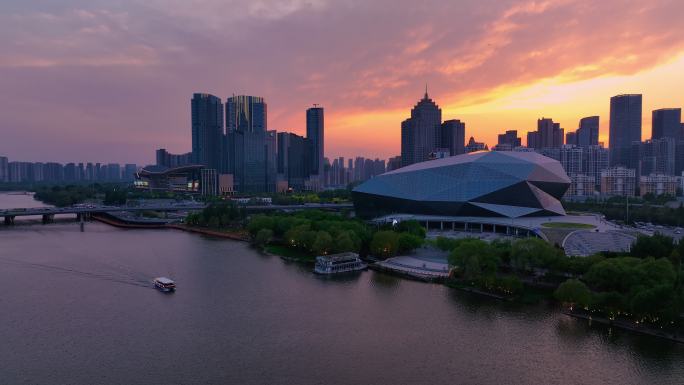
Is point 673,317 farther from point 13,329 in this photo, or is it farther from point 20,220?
point 20,220

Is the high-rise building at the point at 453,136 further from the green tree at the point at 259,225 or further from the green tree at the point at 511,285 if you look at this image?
the green tree at the point at 511,285

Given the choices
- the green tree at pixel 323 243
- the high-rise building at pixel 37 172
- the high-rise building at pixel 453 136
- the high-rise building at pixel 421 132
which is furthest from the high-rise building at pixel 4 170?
the green tree at pixel 323 243

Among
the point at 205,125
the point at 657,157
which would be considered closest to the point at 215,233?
the point at 205,125

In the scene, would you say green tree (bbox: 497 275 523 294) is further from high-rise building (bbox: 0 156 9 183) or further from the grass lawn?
high-rise building (bbox: 0 156 9 183)

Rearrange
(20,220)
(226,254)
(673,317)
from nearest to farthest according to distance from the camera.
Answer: (673,317) → (226,254) → (20,220)

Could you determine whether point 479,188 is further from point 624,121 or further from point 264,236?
point 624,121

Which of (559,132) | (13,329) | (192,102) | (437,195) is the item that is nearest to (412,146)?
(559,132)
